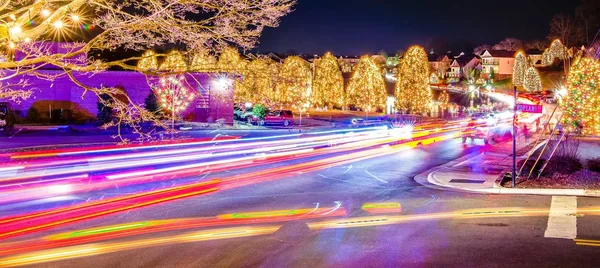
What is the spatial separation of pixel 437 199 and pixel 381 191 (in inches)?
77.1

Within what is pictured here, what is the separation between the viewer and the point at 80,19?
31.3 feet

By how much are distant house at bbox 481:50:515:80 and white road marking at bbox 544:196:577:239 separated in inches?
4459

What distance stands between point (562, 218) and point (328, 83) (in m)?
58.2

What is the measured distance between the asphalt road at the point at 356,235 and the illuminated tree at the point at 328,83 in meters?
53.3

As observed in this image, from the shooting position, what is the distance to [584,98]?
35.1 m

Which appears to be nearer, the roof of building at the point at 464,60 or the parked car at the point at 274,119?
the parked car at the point at 274,119

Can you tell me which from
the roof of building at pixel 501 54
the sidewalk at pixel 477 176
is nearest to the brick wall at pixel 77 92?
the sidewalk at pixel 477 176

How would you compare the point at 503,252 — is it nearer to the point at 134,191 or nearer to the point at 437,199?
the point at 437,199

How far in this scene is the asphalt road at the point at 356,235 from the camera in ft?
28.6

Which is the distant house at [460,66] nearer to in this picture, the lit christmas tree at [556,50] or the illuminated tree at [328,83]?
the lit christmas tree at [556,50]

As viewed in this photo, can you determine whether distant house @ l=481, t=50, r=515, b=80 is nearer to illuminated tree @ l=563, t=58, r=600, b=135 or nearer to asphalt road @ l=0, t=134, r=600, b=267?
illuminated tree @ l=563, t=58, r=600, b=135

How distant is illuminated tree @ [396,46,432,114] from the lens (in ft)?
203

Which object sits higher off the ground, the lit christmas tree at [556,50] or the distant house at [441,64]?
the distant house at [441,64]

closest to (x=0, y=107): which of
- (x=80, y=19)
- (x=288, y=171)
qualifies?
(x=288, y=171)
